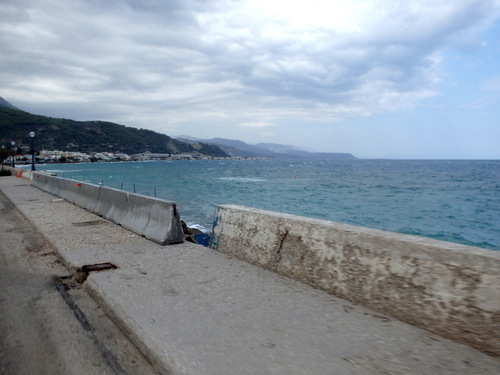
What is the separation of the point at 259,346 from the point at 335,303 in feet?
4.10

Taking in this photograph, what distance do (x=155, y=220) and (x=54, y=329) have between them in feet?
12.2

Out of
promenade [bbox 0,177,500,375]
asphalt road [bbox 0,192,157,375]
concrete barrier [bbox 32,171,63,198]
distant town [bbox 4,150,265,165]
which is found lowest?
distant town [bbox 4,150,265,165]

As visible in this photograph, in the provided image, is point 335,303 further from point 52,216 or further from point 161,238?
point 52,216

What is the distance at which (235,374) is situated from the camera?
2.87 meters

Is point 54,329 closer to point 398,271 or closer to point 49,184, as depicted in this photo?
point 398,271

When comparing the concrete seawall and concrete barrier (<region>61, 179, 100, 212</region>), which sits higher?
the concrete seawall

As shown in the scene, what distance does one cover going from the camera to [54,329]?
13.0 feet

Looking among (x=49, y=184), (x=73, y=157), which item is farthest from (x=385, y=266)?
(x=73, y=157)

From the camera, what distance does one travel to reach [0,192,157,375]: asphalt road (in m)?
Result: 3.26

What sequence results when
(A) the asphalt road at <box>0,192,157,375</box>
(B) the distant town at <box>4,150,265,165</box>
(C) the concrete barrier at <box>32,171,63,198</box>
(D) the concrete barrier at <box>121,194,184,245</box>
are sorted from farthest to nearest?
(B) the distant town at <box>4,150,265,165</box> → (C) the concrete barrier at <box>32,171,63,198</box> → (D) the concrete barrier at <box>121,194,184,245</box> → (A) the asphalt road at <box>0,192,157,375</box>

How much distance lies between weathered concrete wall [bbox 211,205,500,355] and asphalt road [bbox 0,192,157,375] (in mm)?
2246

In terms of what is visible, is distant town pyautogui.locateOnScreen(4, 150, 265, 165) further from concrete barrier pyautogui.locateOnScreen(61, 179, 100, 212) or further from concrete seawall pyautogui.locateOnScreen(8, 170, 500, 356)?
concrete seawall pyautogui.locateOnScreen(8, 170, 500, 356)

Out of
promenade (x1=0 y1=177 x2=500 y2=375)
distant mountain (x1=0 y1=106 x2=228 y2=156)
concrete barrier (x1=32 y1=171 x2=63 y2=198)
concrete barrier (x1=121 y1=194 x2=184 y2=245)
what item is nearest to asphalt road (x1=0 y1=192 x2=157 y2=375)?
promenade (x1=0 y1=177 x2=500 y2=375)

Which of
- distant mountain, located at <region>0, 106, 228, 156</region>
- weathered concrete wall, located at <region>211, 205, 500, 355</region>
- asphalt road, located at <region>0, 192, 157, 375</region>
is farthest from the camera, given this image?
distant mountain, located at <region>0, 106, 228, 156</region>
